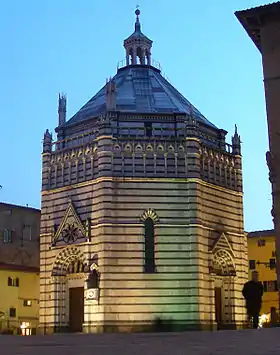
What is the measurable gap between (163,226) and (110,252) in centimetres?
295

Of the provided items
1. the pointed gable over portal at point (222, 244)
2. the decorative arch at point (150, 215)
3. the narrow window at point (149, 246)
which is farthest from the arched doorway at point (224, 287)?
the decorative arch at point (150, 215)

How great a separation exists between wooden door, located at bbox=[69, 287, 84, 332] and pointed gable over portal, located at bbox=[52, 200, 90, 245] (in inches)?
99.2

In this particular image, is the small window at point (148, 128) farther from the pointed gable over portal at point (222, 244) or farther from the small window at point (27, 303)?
the small window at point (27, 303)

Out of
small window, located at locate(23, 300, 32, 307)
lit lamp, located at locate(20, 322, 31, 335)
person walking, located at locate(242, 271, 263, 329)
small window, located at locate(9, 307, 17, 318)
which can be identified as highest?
person walking, located at locate(242, 271, 263, 329)

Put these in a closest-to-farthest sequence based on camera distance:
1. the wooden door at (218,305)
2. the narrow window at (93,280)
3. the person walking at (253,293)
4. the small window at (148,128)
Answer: the person walking at (253,293), the narrow window at (93,280), the small window at (148,128), the wooden door at (218,305)

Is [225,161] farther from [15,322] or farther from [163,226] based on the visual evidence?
[15,322]

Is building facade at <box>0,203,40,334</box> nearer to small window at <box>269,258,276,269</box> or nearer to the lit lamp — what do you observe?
the lit lamp

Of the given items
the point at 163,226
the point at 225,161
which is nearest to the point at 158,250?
the point at 163,226

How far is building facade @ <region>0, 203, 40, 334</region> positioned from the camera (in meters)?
39.2

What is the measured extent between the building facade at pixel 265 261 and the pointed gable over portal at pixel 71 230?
1916 cm

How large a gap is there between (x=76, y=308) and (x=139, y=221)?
5.58 metres

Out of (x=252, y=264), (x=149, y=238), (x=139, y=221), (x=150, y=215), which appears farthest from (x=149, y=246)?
(x=252, y=264)

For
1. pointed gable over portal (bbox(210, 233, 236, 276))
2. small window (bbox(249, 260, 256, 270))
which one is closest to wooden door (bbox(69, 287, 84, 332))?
pointed gable over portal (bbox(210, 233, 236, 276))

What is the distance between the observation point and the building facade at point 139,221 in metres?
31.1
